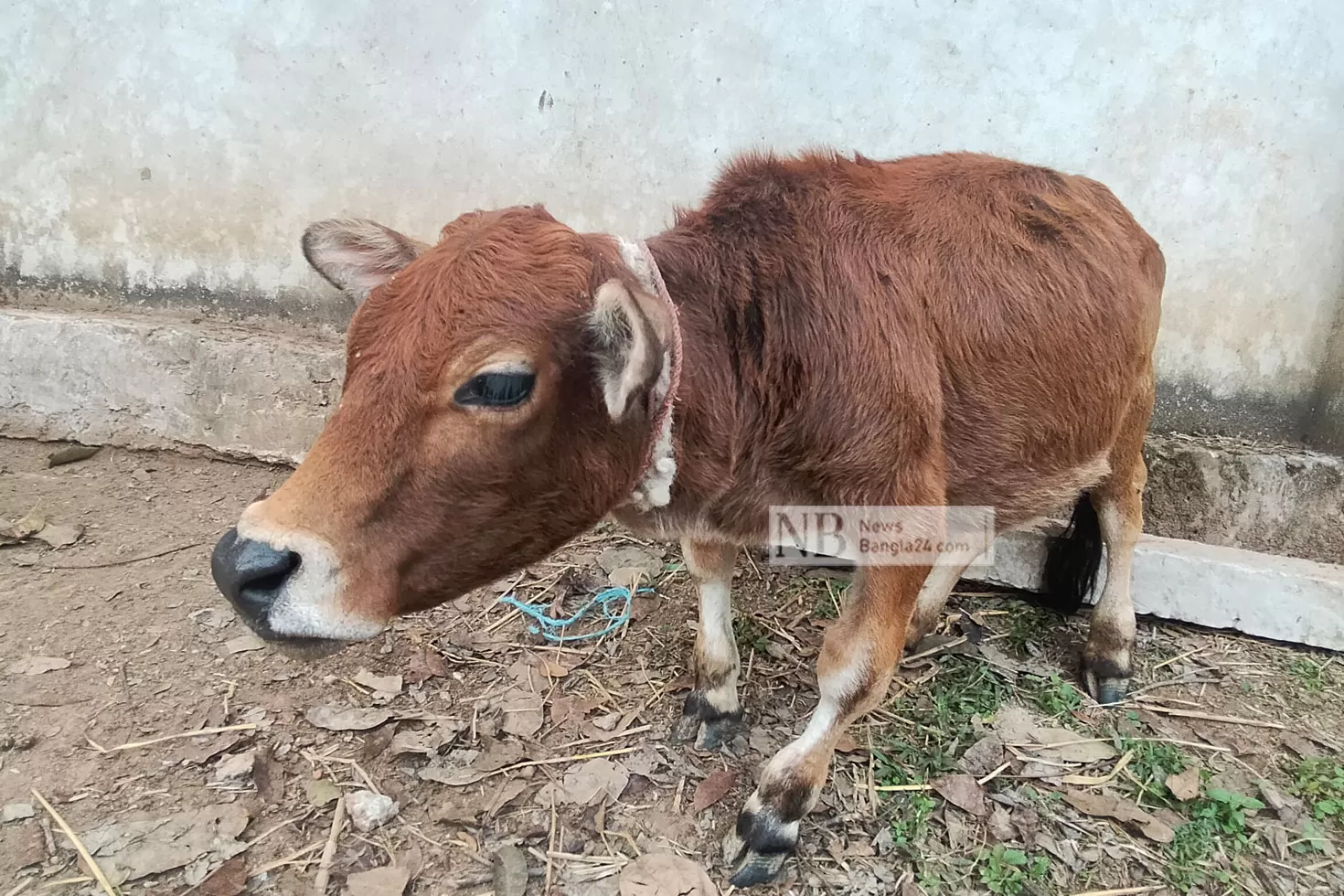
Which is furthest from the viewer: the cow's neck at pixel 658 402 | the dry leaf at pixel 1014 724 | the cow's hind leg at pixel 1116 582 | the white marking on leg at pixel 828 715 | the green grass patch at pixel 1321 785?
the cow's hind leg at pixel 1116 582

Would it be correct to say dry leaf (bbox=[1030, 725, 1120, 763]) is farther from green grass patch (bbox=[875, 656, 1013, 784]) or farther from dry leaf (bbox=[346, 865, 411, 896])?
dry leaf (bbox=[346, 865, 411, 896])

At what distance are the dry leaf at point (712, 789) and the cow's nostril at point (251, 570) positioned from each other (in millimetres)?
1595

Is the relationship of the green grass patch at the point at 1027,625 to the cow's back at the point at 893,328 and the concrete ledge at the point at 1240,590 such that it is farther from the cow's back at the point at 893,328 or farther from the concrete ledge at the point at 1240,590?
the cow's back at the point at 893,328

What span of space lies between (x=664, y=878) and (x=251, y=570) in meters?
1.51

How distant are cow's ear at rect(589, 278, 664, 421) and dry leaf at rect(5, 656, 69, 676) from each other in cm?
262

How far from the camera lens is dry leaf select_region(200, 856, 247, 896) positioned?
7.05ft

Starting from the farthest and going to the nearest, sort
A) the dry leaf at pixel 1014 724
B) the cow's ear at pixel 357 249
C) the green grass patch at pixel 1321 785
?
the dry leaf at pixel 1014 724, the green grass patch at pixel 1321 785, the cow's ear at pixel 357 249

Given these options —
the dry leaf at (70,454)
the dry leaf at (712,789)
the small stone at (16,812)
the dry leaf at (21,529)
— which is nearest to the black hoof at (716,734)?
the dry leaf at (712,789)

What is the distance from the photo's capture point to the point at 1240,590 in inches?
133

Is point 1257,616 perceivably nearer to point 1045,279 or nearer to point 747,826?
point 1045,279

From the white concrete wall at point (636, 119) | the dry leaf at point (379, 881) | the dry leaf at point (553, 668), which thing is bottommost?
the dry leaf at point (379, 881)

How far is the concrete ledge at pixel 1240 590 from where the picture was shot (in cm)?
330

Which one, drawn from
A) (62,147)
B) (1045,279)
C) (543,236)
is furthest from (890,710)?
(62,147)

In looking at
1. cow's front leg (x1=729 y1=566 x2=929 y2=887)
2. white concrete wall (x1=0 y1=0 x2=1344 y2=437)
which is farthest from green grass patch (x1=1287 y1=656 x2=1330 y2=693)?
cow's front leg (x1=729 y1=566 x2=929 y2=887)
